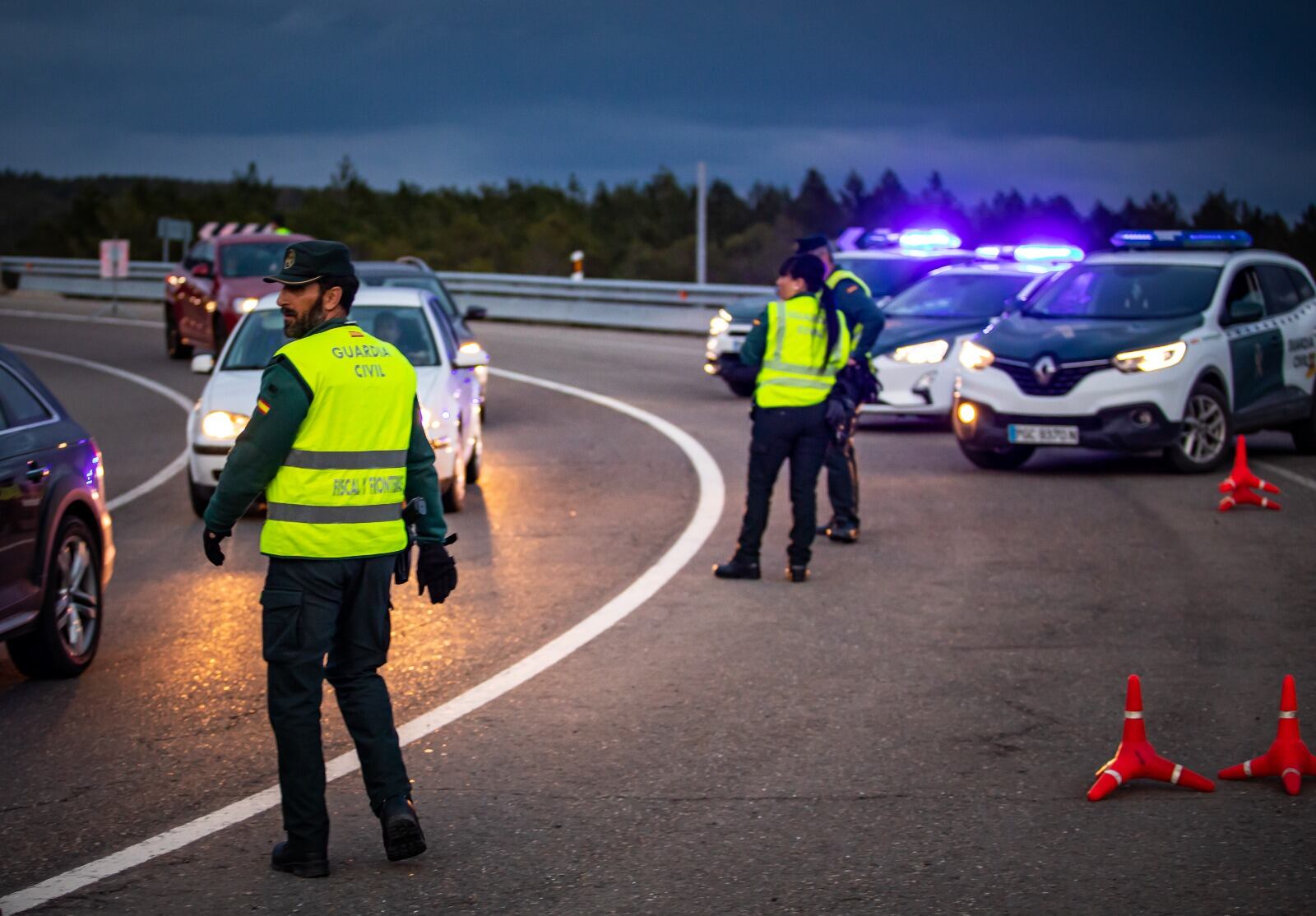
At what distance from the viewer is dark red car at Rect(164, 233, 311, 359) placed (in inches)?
909

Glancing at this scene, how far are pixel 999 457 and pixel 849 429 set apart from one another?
401 cm

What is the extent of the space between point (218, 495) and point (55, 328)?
98.6 feet

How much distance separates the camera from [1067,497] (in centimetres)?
1338

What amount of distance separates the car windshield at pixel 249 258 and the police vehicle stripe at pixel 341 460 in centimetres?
1901

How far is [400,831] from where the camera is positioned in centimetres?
522

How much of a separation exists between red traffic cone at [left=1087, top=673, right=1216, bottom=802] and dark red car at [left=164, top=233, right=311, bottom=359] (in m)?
17.4

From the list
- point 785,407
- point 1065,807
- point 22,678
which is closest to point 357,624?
point 1065,807

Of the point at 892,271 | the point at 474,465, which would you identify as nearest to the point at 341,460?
the point at 474,465

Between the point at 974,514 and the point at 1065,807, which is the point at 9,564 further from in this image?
the point at 974,514

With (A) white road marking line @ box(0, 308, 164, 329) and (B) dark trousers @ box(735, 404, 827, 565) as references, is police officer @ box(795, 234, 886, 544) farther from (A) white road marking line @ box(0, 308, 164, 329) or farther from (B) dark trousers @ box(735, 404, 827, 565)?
(A) white road marking line @ box(0, 308, 164, 329)

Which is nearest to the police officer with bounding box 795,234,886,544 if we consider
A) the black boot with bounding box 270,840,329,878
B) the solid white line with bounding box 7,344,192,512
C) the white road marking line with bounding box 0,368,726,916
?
the white road marking line with bounding box 0,368,726,916

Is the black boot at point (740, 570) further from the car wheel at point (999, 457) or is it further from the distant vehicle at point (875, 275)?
the distant vehicle at point (875, 275)

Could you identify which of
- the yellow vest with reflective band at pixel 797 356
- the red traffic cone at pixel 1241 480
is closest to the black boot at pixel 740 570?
the yellow vest with reflective band at pixel 797 356

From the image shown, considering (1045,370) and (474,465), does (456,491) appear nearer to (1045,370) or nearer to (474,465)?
(474,465)
